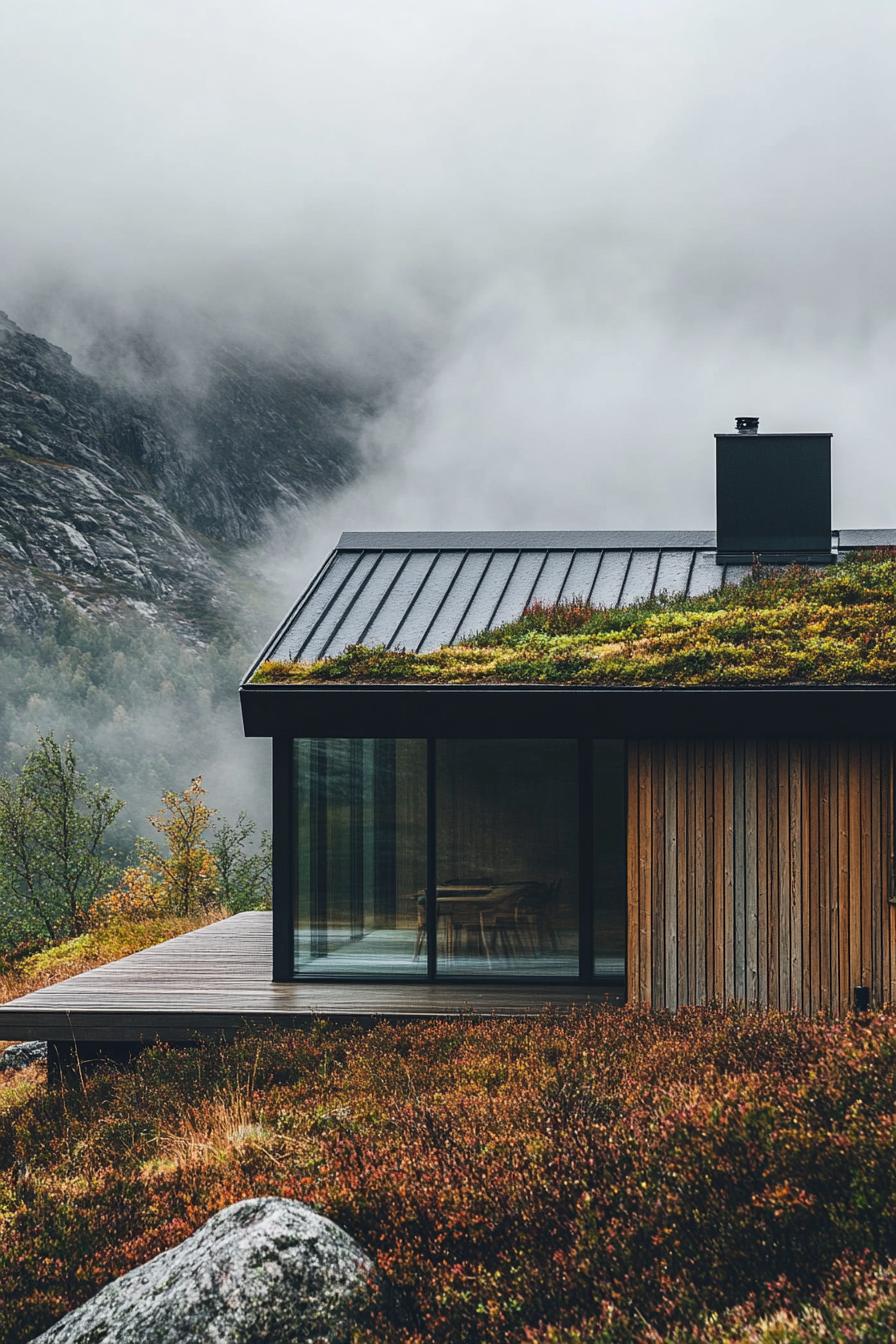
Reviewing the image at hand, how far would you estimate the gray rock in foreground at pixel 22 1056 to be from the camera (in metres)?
12.2

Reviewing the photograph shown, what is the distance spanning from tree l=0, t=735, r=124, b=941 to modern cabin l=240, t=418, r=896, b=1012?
48.1ft

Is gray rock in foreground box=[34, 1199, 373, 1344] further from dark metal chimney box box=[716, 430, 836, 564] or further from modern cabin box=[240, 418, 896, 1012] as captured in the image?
dark metal chimney box box=[716, 430, 836, 564]

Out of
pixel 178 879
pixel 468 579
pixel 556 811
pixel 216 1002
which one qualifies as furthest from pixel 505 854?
pixel 178 879

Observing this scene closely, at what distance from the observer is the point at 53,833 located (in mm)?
25250

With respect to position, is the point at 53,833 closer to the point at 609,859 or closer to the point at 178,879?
the point at 178,879

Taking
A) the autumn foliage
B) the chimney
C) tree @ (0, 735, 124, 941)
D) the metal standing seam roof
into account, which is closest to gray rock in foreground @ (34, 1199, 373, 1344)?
the metal standing seam roof

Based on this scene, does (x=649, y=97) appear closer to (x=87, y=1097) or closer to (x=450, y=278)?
(x=87, y=1097)

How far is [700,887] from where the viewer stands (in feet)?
27.9

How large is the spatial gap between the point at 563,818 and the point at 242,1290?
5.57 meters

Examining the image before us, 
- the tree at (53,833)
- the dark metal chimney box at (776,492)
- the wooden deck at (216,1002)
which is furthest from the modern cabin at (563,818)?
the tree at (53,833)

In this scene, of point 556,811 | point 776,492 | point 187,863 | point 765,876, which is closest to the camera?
point 765,876

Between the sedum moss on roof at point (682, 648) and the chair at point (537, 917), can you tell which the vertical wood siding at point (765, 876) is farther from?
the chair at point (537, 917)

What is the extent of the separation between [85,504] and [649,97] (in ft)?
164

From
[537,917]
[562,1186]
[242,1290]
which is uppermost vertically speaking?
[537,917]
